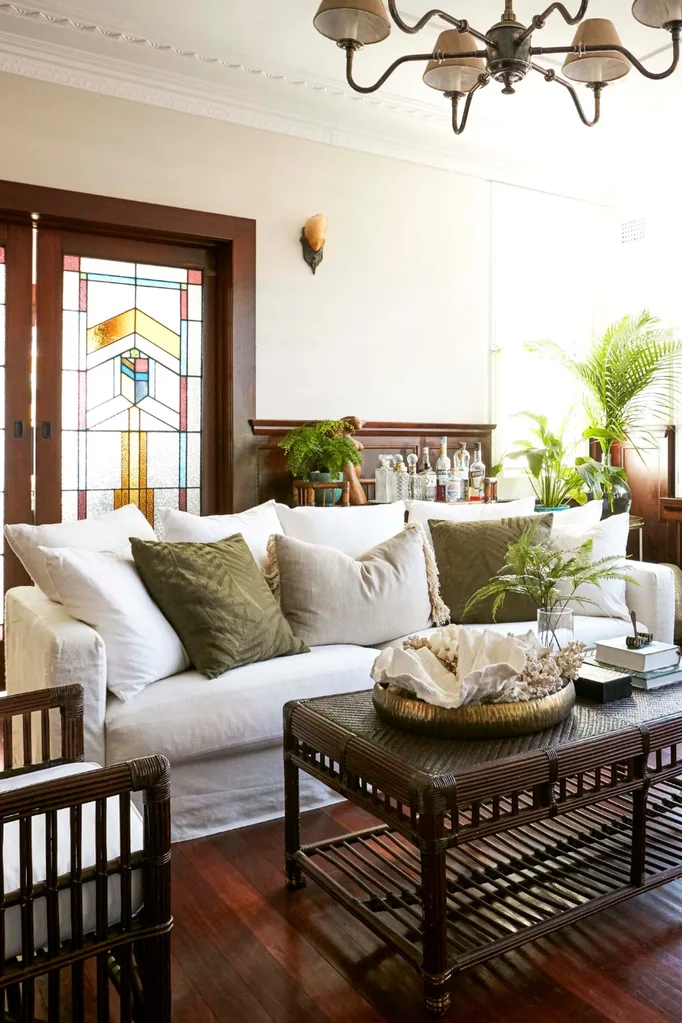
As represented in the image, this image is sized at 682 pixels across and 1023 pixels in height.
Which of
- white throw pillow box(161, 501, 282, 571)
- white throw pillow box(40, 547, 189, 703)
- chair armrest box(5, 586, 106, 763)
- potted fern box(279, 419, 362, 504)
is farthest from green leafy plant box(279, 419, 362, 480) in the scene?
chair armrest box(5, 586, 106, 763)

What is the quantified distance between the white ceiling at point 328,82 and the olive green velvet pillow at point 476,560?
2.15 meters

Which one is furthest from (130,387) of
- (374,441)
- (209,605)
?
(209,605)

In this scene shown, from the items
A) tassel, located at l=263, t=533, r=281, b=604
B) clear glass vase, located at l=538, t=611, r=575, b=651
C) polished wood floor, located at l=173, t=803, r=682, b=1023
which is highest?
tassel, located at l=263, t=533, r=281, b=604

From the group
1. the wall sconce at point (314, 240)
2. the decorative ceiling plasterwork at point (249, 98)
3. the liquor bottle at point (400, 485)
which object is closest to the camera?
the decorative ceiling plasterwork at point (249, 98)

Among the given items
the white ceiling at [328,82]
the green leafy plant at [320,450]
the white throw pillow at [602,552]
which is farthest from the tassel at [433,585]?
the white ceiling at [328,82]

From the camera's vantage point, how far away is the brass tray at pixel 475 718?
5.97 ft

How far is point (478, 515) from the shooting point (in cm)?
360

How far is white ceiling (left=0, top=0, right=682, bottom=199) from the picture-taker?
3.49m

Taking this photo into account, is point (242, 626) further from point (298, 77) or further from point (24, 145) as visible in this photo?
point (298, 77)

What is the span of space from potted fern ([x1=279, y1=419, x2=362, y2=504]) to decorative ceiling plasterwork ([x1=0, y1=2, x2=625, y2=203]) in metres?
1.60

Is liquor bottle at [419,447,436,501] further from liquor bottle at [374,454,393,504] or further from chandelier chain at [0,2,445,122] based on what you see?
chandelier chain at [0,2,445,122]

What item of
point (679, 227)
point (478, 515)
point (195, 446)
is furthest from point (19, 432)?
point (679, 227)

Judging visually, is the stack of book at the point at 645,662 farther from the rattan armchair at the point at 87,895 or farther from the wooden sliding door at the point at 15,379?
the wooden sliding door at the point at 15,379

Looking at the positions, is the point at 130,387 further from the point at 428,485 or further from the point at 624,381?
the point at 624,381
